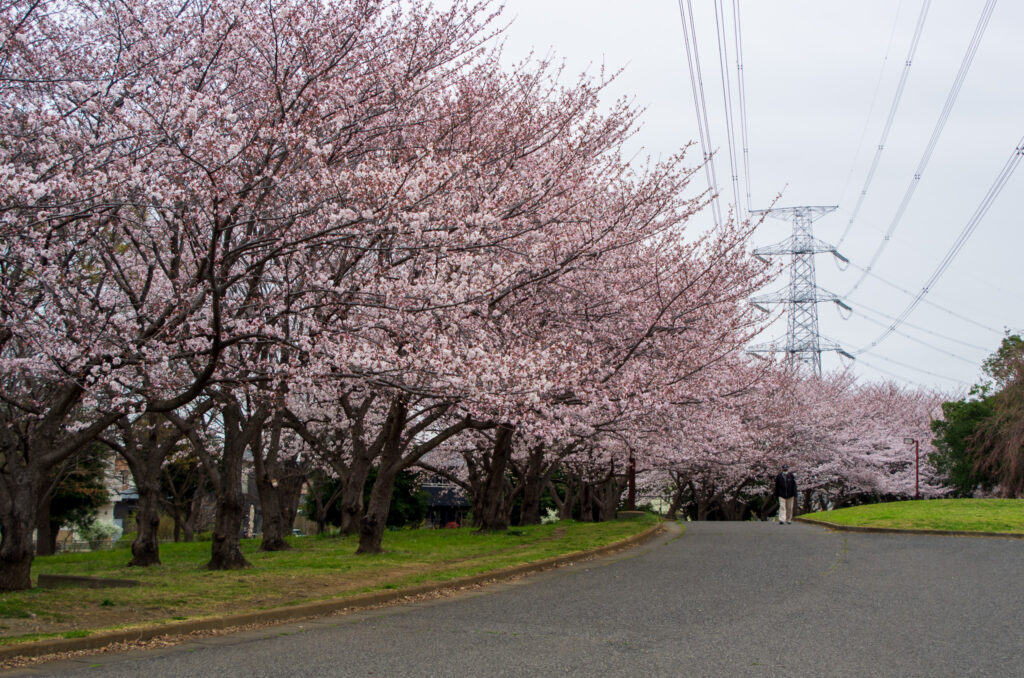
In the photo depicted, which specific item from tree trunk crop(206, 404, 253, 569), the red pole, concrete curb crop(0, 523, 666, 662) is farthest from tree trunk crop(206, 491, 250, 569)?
the red pole

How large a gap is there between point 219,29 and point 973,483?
141ft

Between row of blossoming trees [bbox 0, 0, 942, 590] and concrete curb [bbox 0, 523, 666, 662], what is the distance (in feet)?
8.54

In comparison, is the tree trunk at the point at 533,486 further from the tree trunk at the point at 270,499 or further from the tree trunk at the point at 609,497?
the tree trunk at the point at 609,497

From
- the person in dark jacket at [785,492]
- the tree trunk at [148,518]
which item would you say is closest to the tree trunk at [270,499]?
the tree trunk at [148,518]

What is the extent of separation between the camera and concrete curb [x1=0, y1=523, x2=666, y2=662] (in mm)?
8203

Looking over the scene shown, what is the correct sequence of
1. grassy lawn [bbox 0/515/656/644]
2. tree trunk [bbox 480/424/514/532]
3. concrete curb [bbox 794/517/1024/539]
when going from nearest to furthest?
grassy lawn [bbox 0/515/656/644] < concrete curb [bbox 794/517/1024/539] < tree trunk [bbox 480/424/514/532]

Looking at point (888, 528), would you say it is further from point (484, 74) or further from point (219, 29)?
point (219, 29)

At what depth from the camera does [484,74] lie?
17.1m

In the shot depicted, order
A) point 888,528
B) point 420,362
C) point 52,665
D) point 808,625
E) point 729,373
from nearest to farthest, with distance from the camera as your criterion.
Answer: point 52,665 < point 808,625 < point 420,362 < point 888,528 < point 729,373

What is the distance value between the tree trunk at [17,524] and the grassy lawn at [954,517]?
754 inches

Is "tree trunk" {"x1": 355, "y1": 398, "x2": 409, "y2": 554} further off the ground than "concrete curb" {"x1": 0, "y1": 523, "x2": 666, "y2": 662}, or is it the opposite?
"tree trunk" {"x1": 355, "y1": 398, "x2": 409, "y2": 554}

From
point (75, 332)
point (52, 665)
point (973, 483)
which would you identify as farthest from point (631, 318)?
point (973, 483)

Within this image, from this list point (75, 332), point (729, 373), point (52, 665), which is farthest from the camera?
point (729, 373)

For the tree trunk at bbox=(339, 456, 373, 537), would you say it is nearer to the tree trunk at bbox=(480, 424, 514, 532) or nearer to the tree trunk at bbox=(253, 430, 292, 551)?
the tree trunk at bbox=(253, 430, 292, 551)
